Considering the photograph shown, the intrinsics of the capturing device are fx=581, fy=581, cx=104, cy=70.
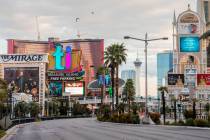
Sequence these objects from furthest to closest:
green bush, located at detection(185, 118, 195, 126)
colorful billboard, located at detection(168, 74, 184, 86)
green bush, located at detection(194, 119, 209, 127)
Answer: colorful billboard, located at detection(168, 74, 184, 86)
green bush, located at detection(185, 118, 195, 126)
green bush, located at detection(194, 119, 209, 127)

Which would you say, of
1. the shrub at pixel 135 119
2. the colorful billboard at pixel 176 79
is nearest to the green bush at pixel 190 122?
the shrub at pixel 135 119

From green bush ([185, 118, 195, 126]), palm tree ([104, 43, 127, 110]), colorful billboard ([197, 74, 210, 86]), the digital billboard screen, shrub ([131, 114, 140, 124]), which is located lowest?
shrub ([131, 114, 140, 124])

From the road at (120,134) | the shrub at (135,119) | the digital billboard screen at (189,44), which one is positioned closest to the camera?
the road at (120,134)

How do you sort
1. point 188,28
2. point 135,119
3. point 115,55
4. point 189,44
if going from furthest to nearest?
point 188,28, point 189,44, point 115,55, point 135,119

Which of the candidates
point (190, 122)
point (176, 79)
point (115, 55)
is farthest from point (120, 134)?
Result: point (176, 79)

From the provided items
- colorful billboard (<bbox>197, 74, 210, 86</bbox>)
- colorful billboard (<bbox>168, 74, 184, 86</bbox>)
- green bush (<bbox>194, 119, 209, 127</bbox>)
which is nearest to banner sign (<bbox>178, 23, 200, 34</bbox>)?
colorful billboard (<bbox>168, 74, 184, 86</bbox>)

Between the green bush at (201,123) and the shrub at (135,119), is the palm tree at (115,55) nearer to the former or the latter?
the shrub at (135,119)

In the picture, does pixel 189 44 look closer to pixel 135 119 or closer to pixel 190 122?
pixel 135 119

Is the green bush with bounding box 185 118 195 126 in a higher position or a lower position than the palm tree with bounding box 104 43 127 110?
lower

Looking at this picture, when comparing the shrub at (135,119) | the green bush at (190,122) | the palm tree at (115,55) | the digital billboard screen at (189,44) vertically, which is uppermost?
the digital billboard screen at (189,44)

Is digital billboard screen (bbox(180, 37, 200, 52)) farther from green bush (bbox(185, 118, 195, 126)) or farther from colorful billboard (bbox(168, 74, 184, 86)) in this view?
green bush (bbox(185, 118, 195, 126))

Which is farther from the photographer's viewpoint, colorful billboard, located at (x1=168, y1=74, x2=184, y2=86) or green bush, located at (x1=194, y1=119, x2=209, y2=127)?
colorful billboard, located at (x1=168, y1=74, x2=184, y2=86)

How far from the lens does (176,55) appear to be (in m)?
194

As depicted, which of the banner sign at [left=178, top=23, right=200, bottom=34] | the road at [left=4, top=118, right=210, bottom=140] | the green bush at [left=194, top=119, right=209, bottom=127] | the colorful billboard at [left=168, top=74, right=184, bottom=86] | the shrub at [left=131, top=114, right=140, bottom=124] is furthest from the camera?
the banner sign at [left=178, top=23, right=200, bottom=34]
